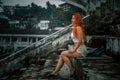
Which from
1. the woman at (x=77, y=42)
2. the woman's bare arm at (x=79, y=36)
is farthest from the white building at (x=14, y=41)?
the woman's bare arm at (x=79, y=36)

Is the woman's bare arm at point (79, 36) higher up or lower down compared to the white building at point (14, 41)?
higher up

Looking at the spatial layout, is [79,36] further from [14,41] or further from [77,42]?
[14,41]

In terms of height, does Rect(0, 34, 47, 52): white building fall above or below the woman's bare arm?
below

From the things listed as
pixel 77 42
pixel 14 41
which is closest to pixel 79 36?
pixel 77 42

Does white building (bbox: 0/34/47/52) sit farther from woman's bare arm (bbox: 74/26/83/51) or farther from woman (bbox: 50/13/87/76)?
woman's bare arm (bbox: 74/26/83/51)

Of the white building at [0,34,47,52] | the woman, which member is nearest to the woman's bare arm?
the woman

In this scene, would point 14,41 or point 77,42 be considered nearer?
point 77,42

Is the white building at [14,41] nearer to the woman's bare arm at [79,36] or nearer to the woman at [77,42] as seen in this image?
the woman at [77,42]

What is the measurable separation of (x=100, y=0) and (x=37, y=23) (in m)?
30.7

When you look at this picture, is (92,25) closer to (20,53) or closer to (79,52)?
(20,53)

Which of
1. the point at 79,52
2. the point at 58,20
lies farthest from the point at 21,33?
the point at 79,52

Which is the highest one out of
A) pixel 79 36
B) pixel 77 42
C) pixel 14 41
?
pixel 79 36

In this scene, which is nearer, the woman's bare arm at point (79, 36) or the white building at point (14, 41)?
the woman's bare arm at point (79, 36)

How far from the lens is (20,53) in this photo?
12.3 m
